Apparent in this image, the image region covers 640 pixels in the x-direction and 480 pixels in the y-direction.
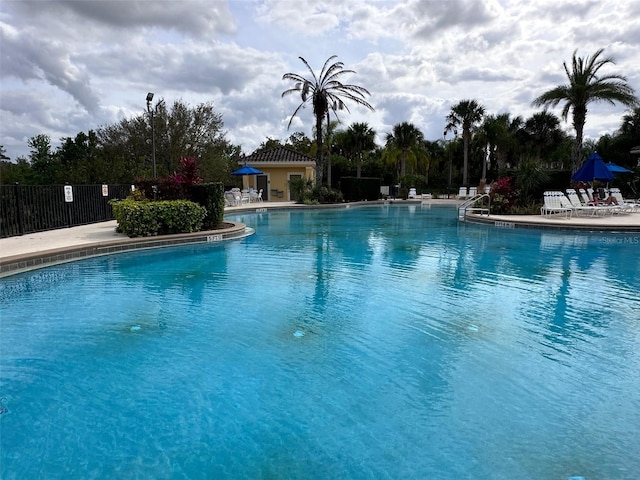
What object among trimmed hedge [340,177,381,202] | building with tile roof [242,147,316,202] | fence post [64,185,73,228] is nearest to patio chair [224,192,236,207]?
building with tile roof [242,147,316,202]

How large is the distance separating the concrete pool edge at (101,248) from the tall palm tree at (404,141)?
2830 centimetres

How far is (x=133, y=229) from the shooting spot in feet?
38.3

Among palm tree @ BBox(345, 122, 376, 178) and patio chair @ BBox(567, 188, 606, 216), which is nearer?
patio chair @ BBox(567, 188, 606, 216)

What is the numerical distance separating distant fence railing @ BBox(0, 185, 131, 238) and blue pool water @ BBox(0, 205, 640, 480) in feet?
16.7

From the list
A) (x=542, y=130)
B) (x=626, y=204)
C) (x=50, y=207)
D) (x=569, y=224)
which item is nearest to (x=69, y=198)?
(x=50, y=207)

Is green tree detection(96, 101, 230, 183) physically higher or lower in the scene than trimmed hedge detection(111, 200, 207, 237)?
higher

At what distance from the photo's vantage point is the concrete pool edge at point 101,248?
27.5 feet

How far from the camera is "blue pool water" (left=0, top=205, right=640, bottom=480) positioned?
9.28 ft

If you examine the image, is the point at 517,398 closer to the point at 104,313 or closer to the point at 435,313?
the point at 435,313

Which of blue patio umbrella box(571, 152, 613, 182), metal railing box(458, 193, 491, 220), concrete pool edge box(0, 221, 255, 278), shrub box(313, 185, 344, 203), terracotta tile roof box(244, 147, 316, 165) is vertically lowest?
concrete pool edge box(0, 221, 255, 278)

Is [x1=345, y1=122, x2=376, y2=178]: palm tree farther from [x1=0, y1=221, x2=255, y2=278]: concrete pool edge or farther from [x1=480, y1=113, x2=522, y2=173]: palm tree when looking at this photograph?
[x1=0, y1=221, x2=255, y2=278]: concrete pool edge

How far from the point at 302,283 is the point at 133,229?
6.38 metres

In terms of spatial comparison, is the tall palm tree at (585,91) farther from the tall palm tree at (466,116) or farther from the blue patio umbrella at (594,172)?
the tall palm tree at (466,116)

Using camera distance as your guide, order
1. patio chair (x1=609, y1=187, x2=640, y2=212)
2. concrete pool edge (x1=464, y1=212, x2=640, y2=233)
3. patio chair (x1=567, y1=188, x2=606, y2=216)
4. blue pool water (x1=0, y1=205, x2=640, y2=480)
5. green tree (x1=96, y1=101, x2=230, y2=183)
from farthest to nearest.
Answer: green tree (x1=96, y1=101, x2=230, y2=183) → patio chair (x1=609, y1=187, x2=640, y2=212) → patio chair (x1=567, y1=188, x2=606, y2=216) → concrete pool edge (x1=464, y1=212, x2=640, y2=233) → blue pool water (x1=0, y1=205, x2=640, y2=480)
